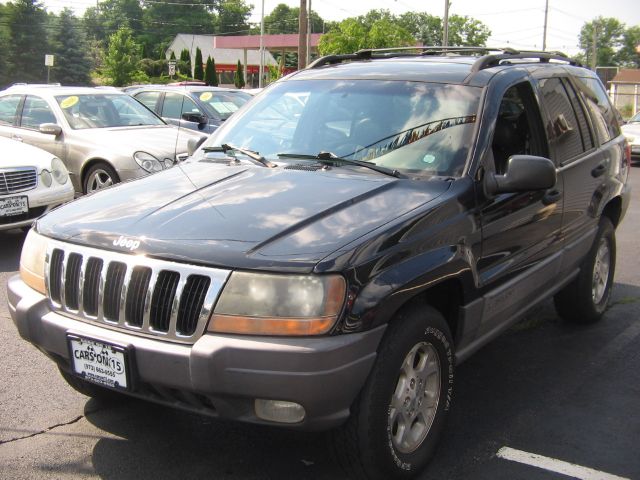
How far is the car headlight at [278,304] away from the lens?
2658mm

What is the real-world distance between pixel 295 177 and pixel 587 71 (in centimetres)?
310

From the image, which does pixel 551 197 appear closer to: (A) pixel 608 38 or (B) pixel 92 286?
(B) pixel 92 286

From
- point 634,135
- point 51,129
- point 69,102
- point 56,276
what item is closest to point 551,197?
point 56,276

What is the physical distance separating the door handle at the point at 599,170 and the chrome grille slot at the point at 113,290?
132 inches

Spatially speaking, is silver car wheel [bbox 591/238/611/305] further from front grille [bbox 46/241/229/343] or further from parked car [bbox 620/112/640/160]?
parked car [bbox 620/112/640/160]

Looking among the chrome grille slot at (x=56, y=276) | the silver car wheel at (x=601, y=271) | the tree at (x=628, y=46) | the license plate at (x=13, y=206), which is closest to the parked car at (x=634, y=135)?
the silver car wheel at (x=601, y=271)

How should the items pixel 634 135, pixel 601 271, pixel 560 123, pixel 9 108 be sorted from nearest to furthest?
pixel 560 123, pixel 601 271, pixel 9 108, pixel 634 135

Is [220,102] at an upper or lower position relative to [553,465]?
upper

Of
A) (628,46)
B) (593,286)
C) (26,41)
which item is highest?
(628,46)

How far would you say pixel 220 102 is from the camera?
509 inches

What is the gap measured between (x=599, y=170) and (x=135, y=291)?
138 inches

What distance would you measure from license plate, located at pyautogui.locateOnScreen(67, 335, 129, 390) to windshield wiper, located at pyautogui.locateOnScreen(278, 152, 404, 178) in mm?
1543

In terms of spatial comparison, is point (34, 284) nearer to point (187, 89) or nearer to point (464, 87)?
point (464, 87)

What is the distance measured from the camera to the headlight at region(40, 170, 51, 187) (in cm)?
747
